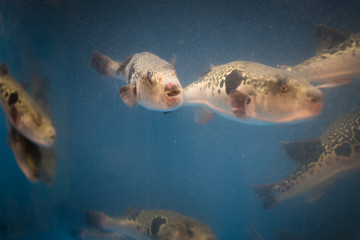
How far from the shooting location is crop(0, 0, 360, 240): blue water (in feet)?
15.8

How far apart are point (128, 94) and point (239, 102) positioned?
1.37 meters

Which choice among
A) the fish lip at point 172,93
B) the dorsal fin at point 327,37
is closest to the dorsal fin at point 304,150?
the dorsal fin at point 327,37

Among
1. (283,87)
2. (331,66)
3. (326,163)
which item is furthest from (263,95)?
(326,163)

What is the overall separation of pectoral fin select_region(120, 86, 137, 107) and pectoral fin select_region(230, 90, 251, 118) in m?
1.22

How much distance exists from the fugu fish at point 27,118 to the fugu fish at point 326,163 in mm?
4897

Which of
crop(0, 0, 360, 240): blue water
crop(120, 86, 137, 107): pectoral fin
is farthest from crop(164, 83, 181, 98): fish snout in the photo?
crop(0, 0, 360, 240): blue water

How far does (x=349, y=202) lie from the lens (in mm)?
9719

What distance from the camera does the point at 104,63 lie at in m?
3.59

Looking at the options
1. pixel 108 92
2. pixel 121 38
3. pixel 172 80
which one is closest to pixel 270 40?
pixel 121 38

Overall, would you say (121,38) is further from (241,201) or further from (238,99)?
(241,201)

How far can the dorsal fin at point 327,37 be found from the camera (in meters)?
4.29

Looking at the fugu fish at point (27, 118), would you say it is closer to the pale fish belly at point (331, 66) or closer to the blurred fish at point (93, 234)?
the pale fish belly at point (331, 66)

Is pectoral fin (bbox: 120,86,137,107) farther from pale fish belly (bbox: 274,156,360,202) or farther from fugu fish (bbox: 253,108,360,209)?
pale fish belly (bbox: 274,156,360,202)

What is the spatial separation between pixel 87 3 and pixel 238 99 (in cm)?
527
